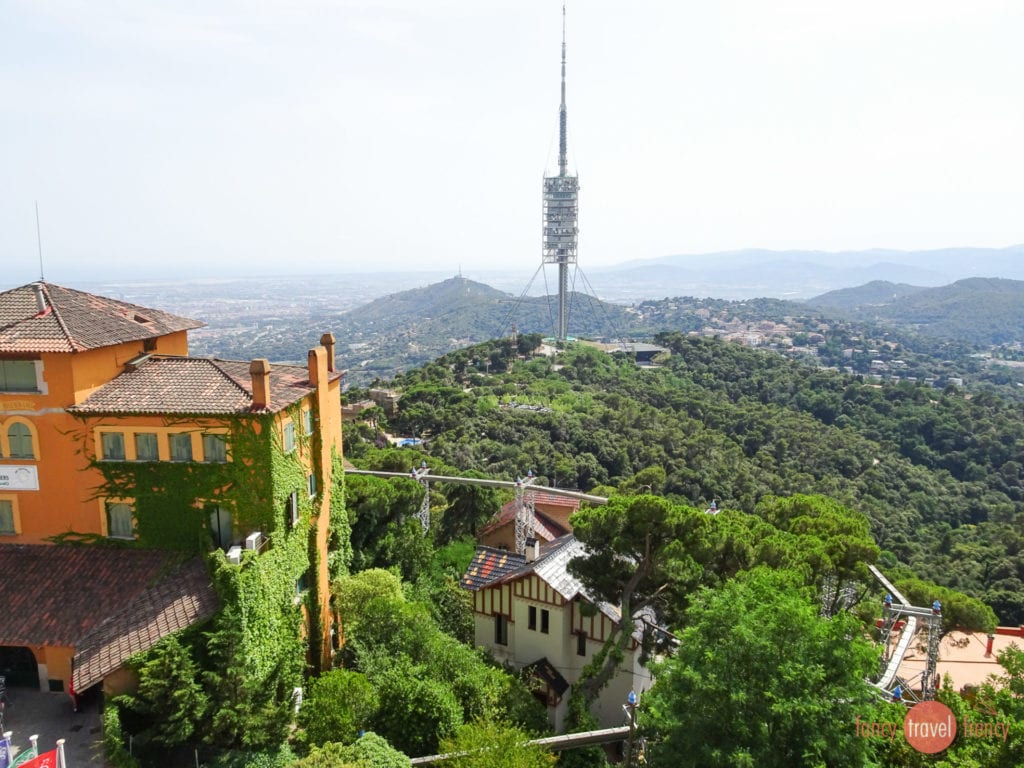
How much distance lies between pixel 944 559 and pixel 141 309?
44.1 m

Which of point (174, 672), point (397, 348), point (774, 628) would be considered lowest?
point (397, 348)

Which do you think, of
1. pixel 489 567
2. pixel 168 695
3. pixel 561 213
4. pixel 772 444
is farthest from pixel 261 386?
pixel 561 213

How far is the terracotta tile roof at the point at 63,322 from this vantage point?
52.5 ft

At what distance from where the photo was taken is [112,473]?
16781 mm

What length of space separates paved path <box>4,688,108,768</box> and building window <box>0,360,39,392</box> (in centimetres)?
697

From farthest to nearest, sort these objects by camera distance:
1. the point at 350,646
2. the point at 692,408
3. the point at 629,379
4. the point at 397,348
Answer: the point at 397,348, the point at 629,379, the point at 692,408, the point at 350,646

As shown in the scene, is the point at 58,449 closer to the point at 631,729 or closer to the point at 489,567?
the point at 489,567

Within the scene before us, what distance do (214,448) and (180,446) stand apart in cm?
84

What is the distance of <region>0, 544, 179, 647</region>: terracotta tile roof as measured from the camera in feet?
50.0

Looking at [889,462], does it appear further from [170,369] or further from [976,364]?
[976,364]

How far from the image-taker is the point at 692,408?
66125 millimetres

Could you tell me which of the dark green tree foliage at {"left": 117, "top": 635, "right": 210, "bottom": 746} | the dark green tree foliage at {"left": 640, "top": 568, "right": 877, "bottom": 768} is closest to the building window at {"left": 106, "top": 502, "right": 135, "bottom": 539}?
the dark green tree foliage at {"left": 117, "top": 635, "right": 210, "bottom": 746}

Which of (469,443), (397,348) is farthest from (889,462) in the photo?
(397,348)

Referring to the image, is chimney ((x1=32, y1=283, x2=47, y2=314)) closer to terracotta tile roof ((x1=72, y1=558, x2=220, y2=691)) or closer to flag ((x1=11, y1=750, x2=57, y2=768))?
terracotta tile roof ((x1=72, y1=558, x2=220, y2=691))
